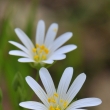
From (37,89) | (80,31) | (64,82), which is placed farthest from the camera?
(80,31)

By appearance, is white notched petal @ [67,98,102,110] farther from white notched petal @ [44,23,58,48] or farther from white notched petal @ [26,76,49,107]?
white notched petal @ [44,23,58,48]

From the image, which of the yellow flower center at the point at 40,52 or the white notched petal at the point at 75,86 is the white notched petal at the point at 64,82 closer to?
the white notched petal at the point at 75,86

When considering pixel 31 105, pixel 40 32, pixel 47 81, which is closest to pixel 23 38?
pixel 40 32

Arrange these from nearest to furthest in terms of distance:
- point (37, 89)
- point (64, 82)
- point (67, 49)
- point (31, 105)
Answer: point (31, 105) < point (37, 89) < point (64, 82) < point (67, 49)

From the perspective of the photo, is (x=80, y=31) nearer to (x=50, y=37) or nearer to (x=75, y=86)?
(x=50, y=37)

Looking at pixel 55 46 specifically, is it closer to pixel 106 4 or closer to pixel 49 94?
pixel 49 94

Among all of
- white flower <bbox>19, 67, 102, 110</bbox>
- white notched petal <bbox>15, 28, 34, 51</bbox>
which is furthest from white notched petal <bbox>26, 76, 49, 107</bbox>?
white notched petal <bbox>15, 28, 34, 51</bbox>
